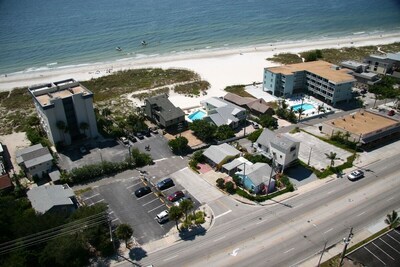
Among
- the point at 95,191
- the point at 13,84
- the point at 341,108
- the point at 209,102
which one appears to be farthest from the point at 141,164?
the point at 13,84

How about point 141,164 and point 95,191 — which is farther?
point 141,164

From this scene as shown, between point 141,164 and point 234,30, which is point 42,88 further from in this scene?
point 234,30

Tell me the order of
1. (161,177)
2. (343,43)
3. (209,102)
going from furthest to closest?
(343,43), (209,102), (161,177)

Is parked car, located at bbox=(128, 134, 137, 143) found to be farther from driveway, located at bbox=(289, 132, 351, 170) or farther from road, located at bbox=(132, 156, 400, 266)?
driveway, located at bbox=(289, 132, 351, 170)

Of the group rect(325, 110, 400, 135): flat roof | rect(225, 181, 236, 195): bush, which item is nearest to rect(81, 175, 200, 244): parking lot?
rect(225, 181, 236, 195): bush

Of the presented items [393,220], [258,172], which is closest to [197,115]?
[258,172]

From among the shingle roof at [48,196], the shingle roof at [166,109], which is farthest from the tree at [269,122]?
the shingle roof at [48,196]
